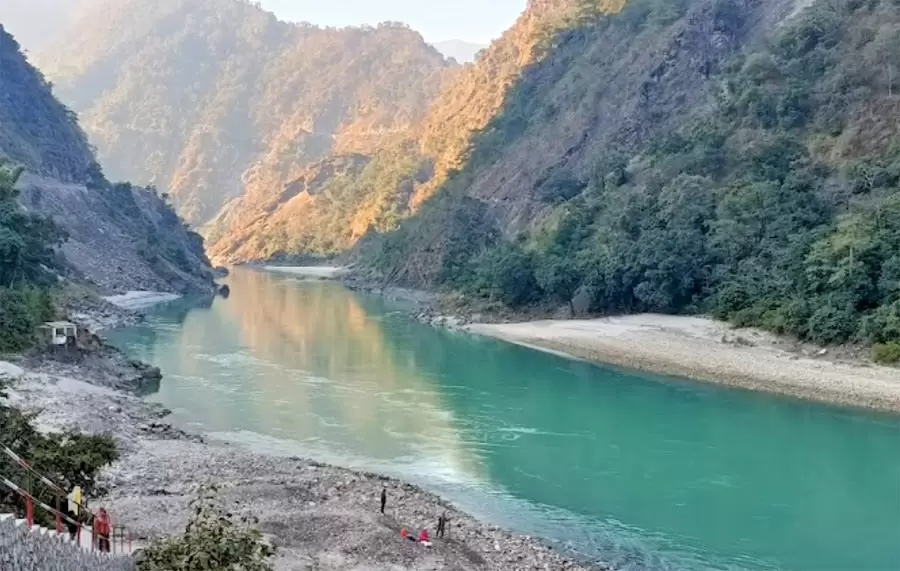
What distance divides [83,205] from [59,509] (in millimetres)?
76283

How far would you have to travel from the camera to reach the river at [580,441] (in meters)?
20.3

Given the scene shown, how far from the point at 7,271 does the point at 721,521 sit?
118ft

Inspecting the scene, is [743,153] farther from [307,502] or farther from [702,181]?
[307,502]

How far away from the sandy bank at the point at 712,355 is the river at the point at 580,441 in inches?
57.7

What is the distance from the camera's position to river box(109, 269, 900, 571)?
798 inches

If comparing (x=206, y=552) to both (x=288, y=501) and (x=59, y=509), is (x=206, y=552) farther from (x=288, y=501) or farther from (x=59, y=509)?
(x=288, y=501)

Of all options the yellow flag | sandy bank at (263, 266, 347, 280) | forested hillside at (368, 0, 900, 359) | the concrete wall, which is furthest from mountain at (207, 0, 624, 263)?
the concrete wall

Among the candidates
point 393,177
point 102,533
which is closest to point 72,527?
point 102,533

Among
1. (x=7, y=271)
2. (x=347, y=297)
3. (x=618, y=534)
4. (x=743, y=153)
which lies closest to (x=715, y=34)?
(x=743, y=153)

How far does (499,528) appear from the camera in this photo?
20094mm

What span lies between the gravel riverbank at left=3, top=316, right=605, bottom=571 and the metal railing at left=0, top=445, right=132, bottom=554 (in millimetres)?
2200

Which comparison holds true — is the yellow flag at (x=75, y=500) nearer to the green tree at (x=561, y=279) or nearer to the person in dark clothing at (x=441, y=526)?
the person in dark clothing at (x=441, y=526)

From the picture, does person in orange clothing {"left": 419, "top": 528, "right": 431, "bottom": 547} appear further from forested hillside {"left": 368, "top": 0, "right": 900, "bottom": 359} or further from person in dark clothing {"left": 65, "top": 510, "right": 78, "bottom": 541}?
forested hillside {"left": 368, "top": 0, "right": 900, "bottom": 359}

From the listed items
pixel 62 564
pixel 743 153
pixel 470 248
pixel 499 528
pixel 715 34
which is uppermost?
pixel 715 34
